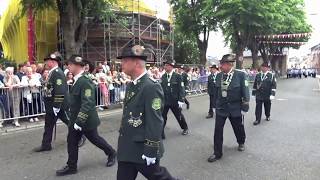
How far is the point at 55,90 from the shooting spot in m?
7.98

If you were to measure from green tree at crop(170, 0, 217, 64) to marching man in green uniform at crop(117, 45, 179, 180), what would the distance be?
3166 centimetres

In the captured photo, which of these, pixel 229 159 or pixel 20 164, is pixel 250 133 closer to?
pixel 229 159

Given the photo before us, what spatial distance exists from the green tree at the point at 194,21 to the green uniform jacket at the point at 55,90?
28299mm

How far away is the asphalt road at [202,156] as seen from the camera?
6.68 metres

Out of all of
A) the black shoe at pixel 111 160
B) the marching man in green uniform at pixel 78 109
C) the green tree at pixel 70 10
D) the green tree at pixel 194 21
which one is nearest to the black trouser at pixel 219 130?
the black shoe at pixel 111 160

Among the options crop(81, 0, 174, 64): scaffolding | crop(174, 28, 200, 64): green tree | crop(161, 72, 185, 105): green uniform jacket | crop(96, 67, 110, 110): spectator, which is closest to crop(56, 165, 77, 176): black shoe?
crop(161, 72, 185, 105): green uniform jacket

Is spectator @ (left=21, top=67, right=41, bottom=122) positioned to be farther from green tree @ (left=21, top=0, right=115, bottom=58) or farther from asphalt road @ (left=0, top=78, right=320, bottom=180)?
green tree @ (left=21, top=0, right=115, bottom=58)

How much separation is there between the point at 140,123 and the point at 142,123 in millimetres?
19

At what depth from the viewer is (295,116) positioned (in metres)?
13.5

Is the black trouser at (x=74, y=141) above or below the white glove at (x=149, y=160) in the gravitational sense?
below

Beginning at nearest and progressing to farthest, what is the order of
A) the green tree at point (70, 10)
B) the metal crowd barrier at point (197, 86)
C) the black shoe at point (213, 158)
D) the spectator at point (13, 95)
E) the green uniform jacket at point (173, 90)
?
the black shoe at point (213, 158)
the green uniform jacket at point (173, 90)
the spectator at point (13, 95)
the green tree at point (70, 10)
the metal crowd barrier at point (197, 86)

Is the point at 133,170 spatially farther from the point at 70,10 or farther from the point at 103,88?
the point at 70,10

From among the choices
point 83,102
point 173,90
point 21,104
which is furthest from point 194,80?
point 83,102

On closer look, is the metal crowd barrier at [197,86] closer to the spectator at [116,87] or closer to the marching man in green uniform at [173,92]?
the spectator at [116,87]
